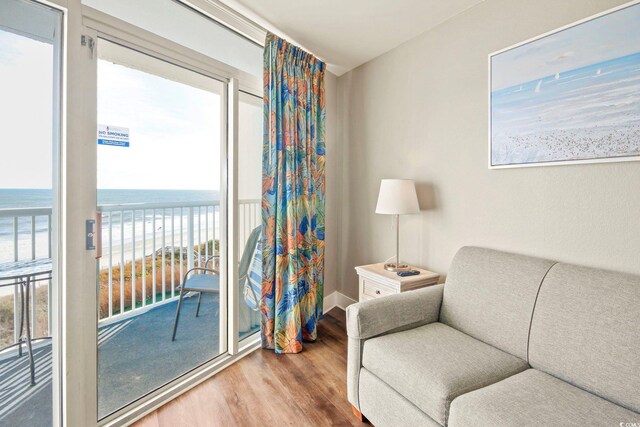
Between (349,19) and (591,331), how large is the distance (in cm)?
240

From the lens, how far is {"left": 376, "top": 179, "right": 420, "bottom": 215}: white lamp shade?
2244mm

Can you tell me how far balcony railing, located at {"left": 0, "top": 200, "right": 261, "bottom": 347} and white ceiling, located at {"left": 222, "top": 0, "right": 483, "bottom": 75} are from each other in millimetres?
1421

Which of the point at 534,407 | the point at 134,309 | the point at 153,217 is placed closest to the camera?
the point at 534,407

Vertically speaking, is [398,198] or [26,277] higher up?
[398,198]

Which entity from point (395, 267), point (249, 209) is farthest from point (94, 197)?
point (395, 267)

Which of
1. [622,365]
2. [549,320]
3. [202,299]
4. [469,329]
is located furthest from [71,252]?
[622,365]

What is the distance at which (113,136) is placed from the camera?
1.71 meters

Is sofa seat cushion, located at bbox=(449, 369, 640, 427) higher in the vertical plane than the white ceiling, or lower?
lower

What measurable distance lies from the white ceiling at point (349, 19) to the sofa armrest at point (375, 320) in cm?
198

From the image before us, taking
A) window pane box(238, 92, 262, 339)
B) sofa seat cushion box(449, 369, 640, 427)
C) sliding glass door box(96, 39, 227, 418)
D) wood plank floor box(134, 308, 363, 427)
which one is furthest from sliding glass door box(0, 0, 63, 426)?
sofa seat cushion box(449, 369, 640, 427)

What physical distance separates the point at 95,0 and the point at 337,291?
3060 mm

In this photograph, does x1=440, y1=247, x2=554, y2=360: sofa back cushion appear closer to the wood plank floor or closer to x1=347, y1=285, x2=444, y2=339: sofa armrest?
x1=347, y1=285, x2=444, y2=339: sofa armrest

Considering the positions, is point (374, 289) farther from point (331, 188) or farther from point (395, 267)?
point (331, 188)

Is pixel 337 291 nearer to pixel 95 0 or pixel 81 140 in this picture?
pixel 81 140
